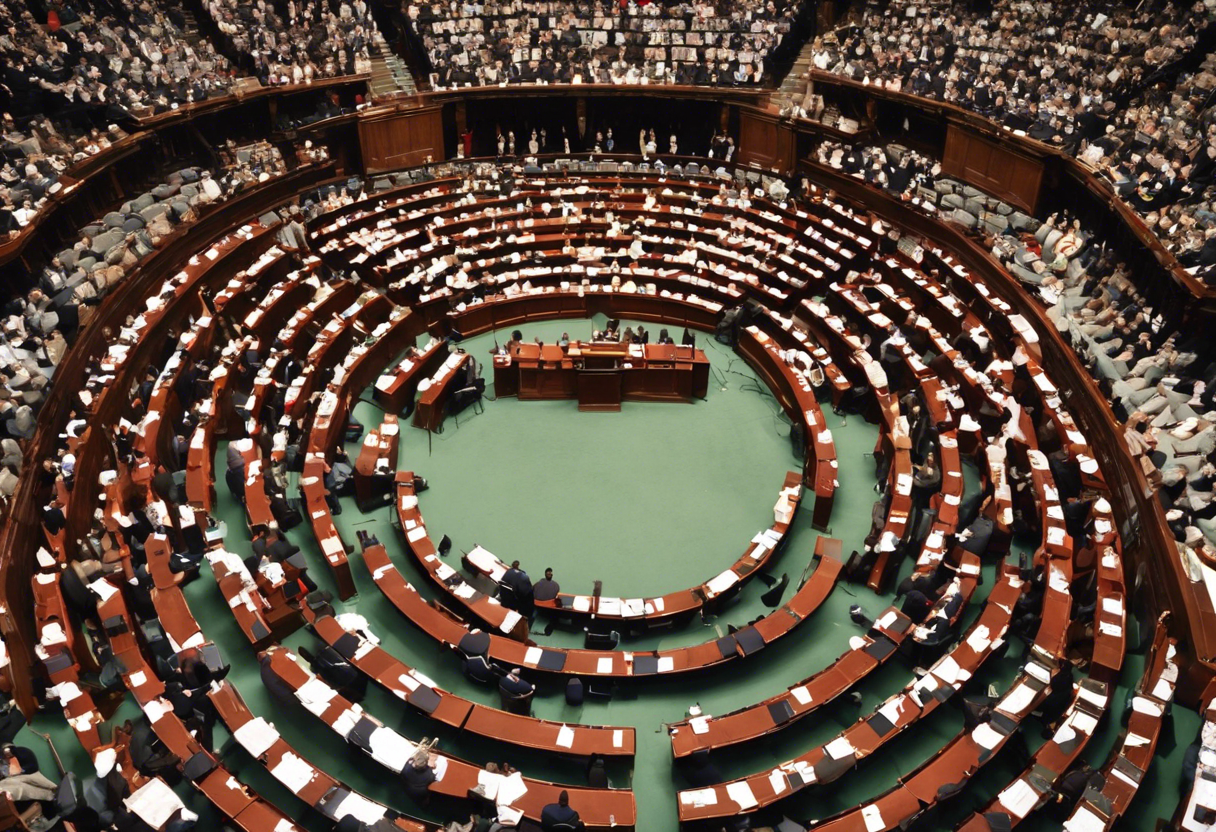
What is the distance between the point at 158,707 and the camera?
1108cm

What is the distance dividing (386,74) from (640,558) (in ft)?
69.5

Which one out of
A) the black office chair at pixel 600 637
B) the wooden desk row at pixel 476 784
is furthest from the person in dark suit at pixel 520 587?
the wooden desk row at pixel 476 784

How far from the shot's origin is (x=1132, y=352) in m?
16.5

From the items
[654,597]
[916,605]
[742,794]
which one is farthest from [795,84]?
[742,794]

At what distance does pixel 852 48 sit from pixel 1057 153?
9294 mm

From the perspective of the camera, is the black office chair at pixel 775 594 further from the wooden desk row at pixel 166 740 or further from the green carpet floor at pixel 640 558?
the wooden desk row at pixel 166 740

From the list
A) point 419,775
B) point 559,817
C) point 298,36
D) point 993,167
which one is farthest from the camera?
point 298,36

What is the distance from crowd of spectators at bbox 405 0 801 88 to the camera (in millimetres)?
28281

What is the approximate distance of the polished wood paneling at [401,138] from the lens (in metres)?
26.9

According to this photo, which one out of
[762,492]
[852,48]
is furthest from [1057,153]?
[762,492]

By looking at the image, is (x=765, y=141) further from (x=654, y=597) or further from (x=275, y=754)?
(x=275, y=754)

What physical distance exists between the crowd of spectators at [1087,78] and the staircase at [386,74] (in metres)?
13.5

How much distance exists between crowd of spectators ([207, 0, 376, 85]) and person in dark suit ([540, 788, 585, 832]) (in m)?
23.8

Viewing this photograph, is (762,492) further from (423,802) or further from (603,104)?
(603,104)
